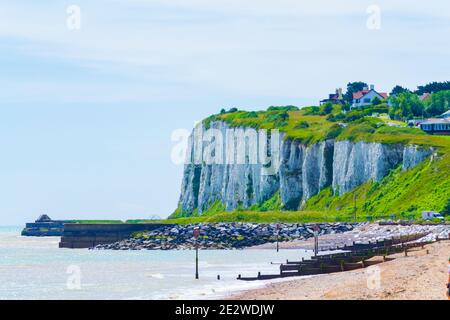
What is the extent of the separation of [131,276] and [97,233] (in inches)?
Answer: 2770

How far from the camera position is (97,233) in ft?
483

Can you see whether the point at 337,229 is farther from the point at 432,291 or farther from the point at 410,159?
the point at 432,291

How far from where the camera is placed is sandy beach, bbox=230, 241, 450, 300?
4116cm

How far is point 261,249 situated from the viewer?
121m

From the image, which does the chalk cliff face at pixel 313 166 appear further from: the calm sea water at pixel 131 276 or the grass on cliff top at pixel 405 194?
the calm sea water at pixel 131 276

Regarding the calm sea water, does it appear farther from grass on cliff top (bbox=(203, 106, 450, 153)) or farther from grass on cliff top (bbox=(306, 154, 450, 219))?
grass on cliff top (bbox=(203, 106, 450, 153))

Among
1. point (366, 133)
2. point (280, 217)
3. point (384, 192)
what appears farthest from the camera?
point (366, 133)

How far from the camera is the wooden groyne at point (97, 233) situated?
146 meters

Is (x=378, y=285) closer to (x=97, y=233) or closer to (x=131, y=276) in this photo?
(x=131, y=276)

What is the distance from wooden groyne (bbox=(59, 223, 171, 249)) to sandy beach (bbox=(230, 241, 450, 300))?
87.5 metres

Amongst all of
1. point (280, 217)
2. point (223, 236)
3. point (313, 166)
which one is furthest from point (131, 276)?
point (313, 166)

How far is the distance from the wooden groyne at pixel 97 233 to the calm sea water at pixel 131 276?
31040 millimetres
